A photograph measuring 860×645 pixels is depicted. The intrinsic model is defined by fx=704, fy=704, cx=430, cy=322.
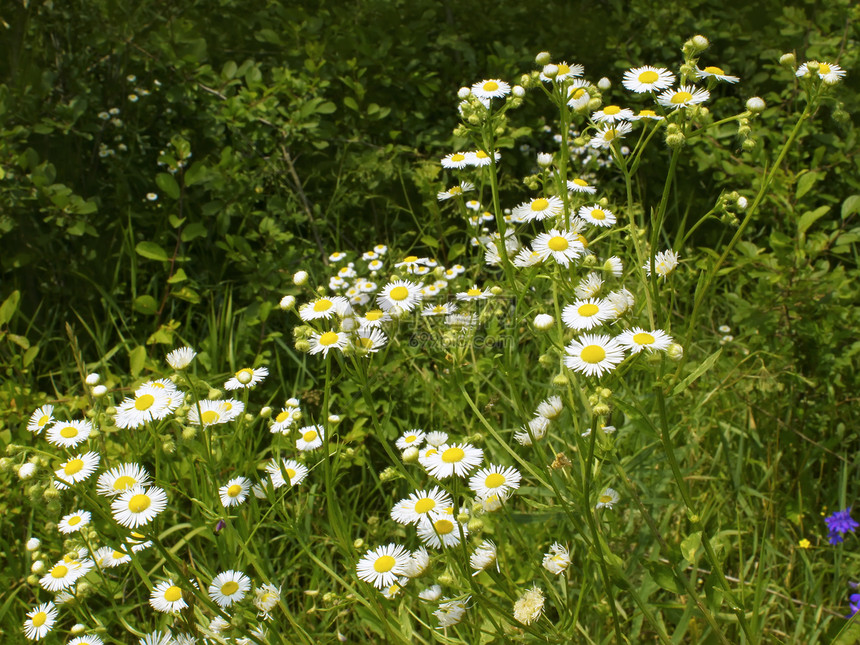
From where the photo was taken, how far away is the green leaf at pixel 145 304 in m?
2.42

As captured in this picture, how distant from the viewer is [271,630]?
1280 mm

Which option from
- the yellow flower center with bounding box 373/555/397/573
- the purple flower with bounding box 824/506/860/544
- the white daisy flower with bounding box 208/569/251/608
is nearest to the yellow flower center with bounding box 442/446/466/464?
the yellow flower center with bounding box 373/555/397/573

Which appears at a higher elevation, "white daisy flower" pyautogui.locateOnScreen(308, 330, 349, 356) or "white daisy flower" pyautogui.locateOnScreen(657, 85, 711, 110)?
"white daisy flower" pyautogui.locateOnScreen(657, 85, 711, 110)

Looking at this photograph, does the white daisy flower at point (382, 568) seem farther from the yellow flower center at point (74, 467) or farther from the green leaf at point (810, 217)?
the green leaf at point (810, 217)

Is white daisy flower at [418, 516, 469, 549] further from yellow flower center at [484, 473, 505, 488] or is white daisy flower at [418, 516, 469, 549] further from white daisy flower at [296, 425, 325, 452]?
white daisy flower at [296, 425, 325, 452]

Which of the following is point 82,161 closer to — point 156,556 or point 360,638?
point 156,556

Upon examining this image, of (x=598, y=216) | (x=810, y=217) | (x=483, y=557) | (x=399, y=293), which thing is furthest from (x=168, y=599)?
(x=810, y=217)

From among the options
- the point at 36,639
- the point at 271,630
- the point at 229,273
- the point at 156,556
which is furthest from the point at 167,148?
the point at 271,630

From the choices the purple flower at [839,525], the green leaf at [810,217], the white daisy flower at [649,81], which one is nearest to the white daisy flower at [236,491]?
the white daisy flower at [649,81]

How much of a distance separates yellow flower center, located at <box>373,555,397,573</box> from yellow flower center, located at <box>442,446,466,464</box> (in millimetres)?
225

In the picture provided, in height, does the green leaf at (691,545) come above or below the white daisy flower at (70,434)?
above

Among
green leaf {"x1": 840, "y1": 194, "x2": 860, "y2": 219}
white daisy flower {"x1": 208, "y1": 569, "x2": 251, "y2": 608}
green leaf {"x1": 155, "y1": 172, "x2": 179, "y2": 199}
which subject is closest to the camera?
white daisy flower {"x1": 208, "y1": 569, "x2": 251, "y2": 608}

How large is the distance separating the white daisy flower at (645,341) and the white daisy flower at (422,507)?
0.48m

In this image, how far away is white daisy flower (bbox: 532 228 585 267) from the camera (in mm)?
1232
